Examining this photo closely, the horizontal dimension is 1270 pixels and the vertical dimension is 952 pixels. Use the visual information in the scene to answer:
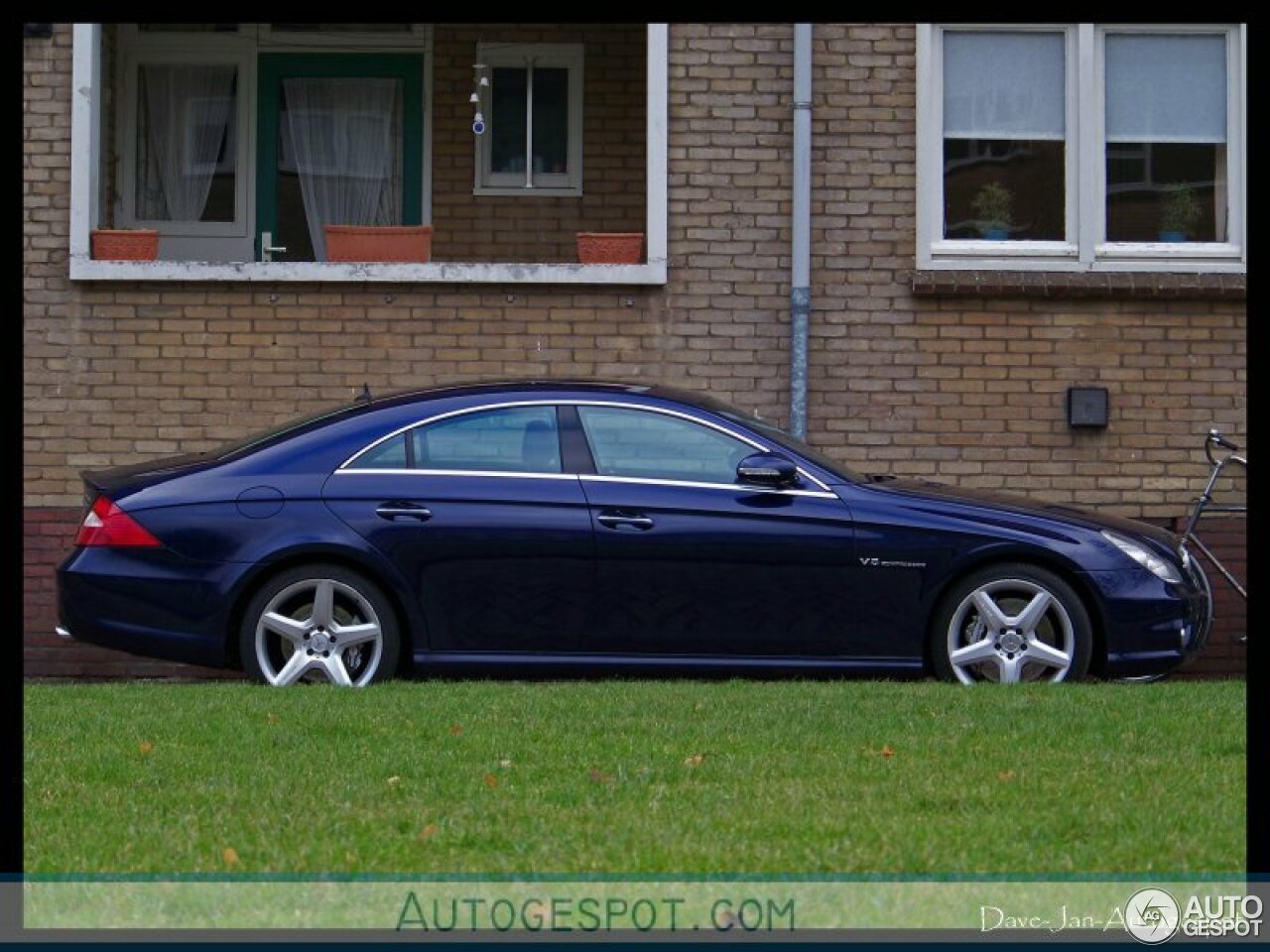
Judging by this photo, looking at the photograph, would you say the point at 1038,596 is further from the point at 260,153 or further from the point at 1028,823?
the point at 260,153

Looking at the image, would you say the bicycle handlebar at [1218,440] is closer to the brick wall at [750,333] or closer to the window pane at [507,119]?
the brick wall at [750,333]

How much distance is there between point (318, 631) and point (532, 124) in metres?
5.35

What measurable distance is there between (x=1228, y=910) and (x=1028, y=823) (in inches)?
36.5

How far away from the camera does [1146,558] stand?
955 centimetres

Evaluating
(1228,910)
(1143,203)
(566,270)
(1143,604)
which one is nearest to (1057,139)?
(1143,203)

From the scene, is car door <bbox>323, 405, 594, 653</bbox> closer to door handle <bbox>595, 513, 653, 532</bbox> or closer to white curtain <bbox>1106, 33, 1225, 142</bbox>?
door handle <bbox>595, 513, 653, 532</bbox>

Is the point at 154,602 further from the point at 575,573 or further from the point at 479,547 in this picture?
the point at 575,573

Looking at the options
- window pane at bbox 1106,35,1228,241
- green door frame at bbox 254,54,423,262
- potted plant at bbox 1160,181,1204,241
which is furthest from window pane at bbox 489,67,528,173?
potted plant at bbox 1160,181,1204,241

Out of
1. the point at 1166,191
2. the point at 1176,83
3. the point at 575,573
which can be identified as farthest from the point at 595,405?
the point at 1176,83

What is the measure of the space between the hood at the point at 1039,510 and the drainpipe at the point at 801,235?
2116mm

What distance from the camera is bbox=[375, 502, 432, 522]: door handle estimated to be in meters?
9.32

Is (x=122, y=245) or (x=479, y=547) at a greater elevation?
(x=122, y=245)

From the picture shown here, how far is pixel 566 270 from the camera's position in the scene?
12.1 metres

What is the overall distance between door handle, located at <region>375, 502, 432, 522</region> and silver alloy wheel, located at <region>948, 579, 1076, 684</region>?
2.41 meters
